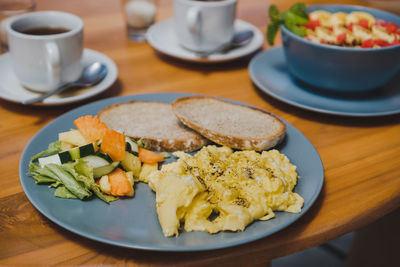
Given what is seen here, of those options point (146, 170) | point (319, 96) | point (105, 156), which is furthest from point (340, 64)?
point (105, 156)

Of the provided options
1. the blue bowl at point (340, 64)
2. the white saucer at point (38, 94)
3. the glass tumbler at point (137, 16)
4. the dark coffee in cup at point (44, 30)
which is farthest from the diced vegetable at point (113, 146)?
the glass tumbler at point (137, 16)

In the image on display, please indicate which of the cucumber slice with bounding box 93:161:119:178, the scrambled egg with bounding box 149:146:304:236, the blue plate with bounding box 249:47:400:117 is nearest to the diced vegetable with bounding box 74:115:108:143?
the cucumber slice with bounding box 93:161:119:178

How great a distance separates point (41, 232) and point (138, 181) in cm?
31

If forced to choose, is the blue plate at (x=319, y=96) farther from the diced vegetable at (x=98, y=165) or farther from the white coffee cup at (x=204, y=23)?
the diced vegetable at (x=98, y=165)

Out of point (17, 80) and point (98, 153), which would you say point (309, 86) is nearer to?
point (98, 153)

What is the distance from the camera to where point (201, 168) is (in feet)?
3.98

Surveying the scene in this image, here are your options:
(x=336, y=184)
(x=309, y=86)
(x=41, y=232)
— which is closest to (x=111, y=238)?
(x=41, y=232)

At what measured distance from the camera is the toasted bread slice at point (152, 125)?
140 cm

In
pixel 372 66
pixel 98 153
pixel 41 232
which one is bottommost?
pixel 41 232

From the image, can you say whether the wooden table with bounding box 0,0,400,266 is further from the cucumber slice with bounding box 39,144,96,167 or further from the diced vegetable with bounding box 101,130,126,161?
the diced vegetable with bounding box 101,130,126,161

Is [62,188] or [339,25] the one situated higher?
[339,25]

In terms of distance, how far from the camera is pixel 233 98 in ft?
5.92

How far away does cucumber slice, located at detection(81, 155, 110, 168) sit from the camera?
1175 millimetres

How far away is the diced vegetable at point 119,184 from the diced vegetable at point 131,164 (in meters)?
0.06
